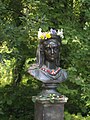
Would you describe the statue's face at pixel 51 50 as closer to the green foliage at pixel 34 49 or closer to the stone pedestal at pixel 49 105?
the stone pedestal at pixel 49 105

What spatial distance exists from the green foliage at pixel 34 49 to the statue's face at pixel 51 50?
43 cm

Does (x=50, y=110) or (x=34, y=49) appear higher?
(x=34, y=49)

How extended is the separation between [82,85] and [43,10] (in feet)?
→ 4.05

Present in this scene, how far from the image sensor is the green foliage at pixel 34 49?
174 inches

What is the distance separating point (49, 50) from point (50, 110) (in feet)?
2.25

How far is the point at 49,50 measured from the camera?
4.03 meters

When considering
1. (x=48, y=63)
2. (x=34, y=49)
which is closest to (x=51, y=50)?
(x=48, y=63)

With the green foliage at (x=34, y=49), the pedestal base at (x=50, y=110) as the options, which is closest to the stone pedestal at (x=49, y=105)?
the pedestal base at (x=50, y=110)

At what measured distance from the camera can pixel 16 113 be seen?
5695 millimetres

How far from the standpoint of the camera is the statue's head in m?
4.03

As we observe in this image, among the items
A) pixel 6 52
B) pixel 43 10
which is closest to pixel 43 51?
pixel 6 52

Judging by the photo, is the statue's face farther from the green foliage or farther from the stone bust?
the green foliage

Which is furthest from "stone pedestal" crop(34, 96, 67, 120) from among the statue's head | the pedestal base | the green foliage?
the green foliage

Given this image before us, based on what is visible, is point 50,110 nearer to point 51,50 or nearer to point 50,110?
point 50,110
